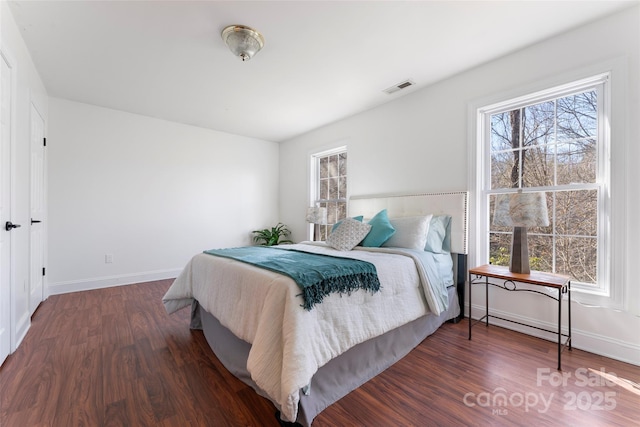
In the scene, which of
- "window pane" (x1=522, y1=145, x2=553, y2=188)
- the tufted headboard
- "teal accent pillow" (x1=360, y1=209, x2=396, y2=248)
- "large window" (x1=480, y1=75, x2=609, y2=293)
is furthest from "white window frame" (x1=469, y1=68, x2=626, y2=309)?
"teal accent pillow" (x1=360, y1=209, x2=396, y2=248)

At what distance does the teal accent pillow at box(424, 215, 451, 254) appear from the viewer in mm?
2679

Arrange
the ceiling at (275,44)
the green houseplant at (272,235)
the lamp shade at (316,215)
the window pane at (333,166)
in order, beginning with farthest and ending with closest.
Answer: the green houseplant at (272,235), the window pane at (333,166), the lamp shade at (316,215), the ceiling at (275,44)

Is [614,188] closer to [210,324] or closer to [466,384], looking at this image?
[466,384]

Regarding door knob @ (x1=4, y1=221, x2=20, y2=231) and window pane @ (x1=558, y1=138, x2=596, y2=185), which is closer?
door knob @ (x1=4, y1=221, x2=20, y2=231)

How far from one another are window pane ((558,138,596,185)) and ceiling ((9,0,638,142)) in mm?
933

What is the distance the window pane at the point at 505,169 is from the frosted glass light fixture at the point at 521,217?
1.68ft

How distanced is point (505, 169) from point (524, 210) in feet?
2.51

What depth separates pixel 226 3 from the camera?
6.32 feet

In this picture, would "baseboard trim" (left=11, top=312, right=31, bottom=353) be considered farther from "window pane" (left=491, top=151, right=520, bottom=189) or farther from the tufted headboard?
"window pane" (left=491, top=151, right=520, bottom=189)

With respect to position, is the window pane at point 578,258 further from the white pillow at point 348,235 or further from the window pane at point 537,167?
the white pillow at point 348,235

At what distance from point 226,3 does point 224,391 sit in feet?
8.42

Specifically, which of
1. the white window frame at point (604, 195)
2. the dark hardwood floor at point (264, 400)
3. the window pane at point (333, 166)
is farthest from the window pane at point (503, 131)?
the window pane at point (333, 166)

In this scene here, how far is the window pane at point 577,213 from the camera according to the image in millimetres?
2172

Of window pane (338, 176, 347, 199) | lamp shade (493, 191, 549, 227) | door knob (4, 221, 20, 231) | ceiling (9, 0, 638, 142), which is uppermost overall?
ceiling (9, 0, 638, 142)
